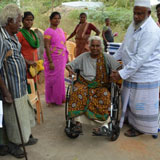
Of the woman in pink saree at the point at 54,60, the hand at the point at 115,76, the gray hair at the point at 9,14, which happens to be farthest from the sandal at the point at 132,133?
the gray hair at the point at 9,14

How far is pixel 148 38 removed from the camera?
9.78ft

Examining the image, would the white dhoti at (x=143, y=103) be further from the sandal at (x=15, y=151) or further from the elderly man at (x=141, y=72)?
the sandal at (x=15, y=151)

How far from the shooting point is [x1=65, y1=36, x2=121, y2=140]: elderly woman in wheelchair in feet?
10.4

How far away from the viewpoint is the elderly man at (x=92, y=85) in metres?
3.17

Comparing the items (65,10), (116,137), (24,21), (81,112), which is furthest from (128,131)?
(65,10)

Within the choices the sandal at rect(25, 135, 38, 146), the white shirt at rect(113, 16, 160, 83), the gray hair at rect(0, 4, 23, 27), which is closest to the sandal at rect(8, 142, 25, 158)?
the sandal at rect(25, 135, 38, 146)

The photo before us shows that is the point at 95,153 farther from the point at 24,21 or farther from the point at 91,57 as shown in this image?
the point at 24,21

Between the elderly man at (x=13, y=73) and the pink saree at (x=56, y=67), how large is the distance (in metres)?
1.67

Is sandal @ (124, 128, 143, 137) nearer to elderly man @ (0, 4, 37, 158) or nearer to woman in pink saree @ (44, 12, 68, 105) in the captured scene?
elderly man @ (0, 4, 37, 158)

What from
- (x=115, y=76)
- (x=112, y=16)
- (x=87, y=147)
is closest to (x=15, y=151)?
(x=87, y=147)

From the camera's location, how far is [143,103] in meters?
3.30

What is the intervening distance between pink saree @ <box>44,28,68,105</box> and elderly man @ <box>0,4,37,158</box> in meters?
1.67

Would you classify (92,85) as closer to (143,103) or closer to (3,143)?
(143,103)

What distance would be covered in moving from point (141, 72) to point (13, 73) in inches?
70.6
